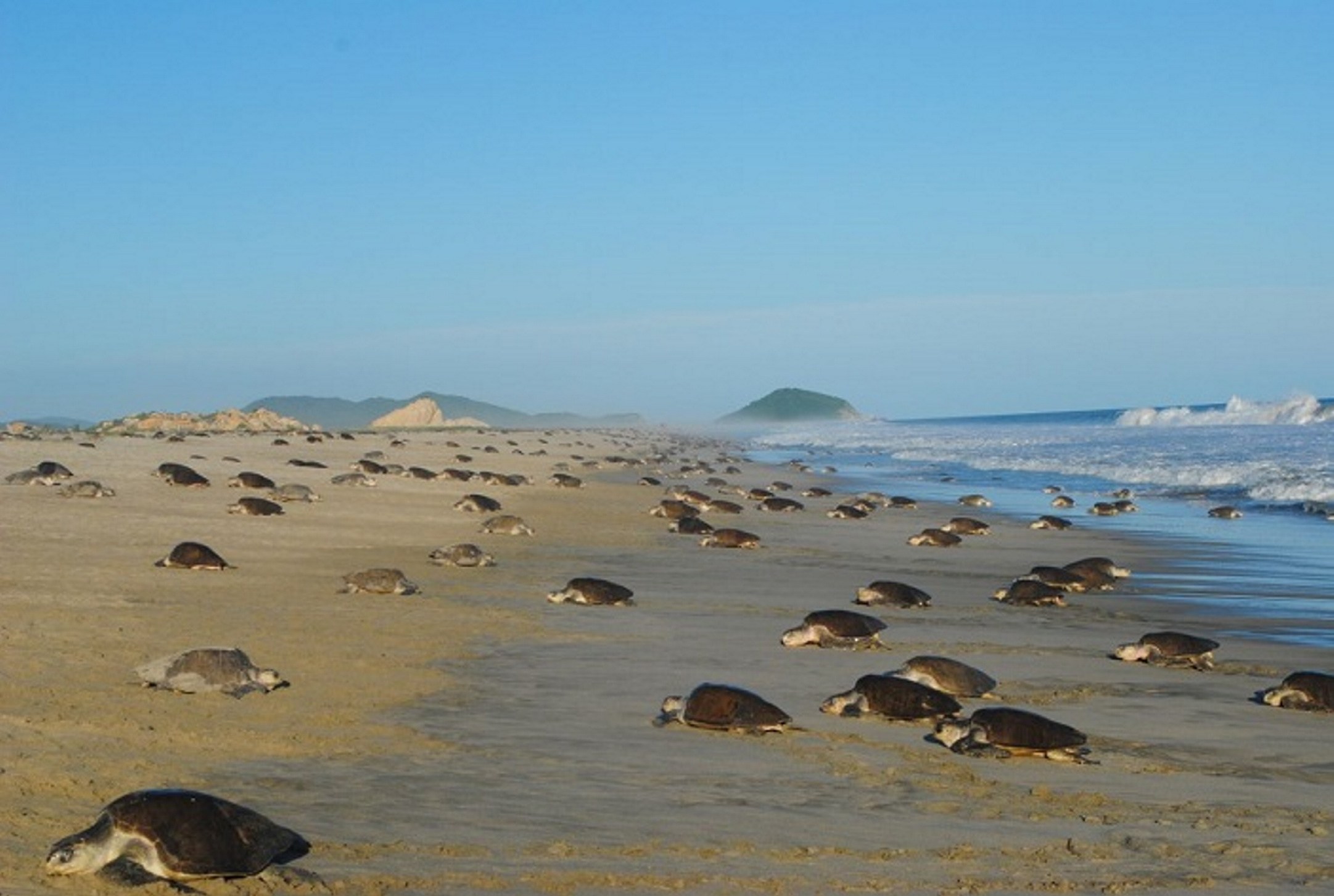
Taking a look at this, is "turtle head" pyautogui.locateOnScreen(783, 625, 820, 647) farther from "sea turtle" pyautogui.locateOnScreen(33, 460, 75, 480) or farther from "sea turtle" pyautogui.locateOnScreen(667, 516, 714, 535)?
"sea turtle" pyautogui.locateOnScreen(33, 460, 75, 480)

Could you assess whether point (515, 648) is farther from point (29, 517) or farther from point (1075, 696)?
point (29, 517)

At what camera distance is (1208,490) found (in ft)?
126

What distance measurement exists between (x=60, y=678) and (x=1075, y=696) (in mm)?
7429

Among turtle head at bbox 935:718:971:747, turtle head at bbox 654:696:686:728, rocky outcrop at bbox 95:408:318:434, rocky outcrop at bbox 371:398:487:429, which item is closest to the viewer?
turtle head at bbox 935:718:971:747

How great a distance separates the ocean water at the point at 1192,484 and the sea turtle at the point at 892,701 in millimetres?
6107

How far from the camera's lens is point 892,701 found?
9.56 metres

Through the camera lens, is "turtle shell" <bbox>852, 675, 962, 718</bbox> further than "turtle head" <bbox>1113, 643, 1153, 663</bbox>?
No

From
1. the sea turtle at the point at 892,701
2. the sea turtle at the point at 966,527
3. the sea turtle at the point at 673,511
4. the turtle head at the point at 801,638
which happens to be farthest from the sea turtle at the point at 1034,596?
the sea turtle at the point at 673,511

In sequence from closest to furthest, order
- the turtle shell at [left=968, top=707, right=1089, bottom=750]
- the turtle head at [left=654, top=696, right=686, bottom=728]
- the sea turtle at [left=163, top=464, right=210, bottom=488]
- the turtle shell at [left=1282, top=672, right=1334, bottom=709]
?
the turtle shell at [left=968, top=707, right=1089, bottom=750], the turtle head at [left=654, top=696, right=686, bottom=728], the turtle shell at [left=1282, top=672, right=1334, bottom=709], the sea turtle at [left=163, top=464, right=210, bottom=488]

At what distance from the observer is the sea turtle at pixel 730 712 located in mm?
8938

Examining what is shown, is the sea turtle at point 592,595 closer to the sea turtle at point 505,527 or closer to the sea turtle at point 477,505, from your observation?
the sea turtle at point 505,527

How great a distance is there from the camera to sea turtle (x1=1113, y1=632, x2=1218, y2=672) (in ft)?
40.0

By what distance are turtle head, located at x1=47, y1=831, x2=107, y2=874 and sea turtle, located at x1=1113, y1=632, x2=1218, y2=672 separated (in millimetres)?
9483

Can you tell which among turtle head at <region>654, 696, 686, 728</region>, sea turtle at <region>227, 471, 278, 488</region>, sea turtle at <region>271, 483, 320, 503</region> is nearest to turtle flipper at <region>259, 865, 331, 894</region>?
turtle head at <region>654, 696, 686, 728</region>
